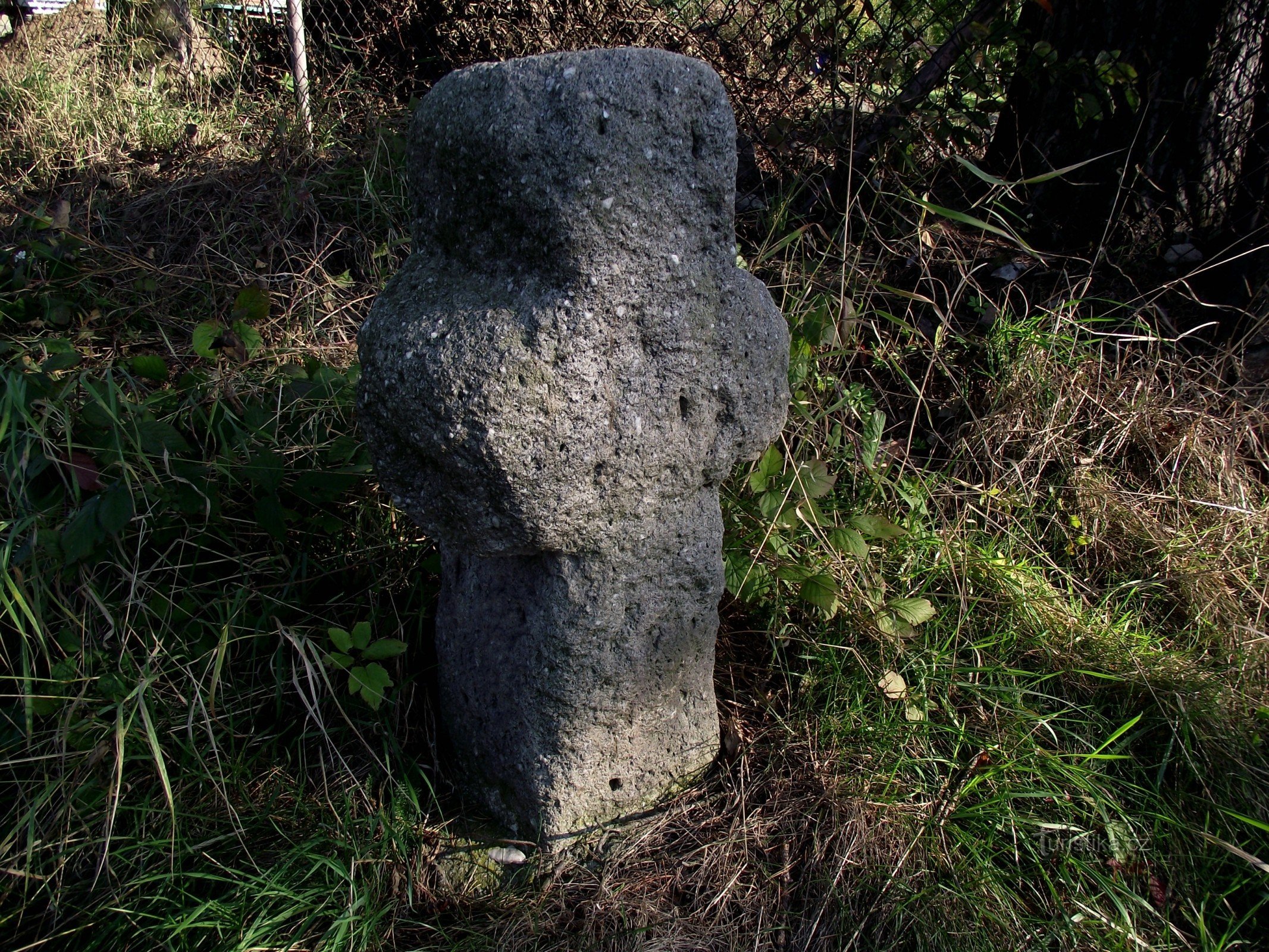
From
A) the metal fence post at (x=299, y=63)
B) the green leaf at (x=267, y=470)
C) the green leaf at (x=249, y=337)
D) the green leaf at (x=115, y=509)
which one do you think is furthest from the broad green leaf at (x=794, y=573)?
the metal fence post at (x=299, y=63)

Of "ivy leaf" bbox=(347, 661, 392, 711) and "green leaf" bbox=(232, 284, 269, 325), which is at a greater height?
"green leaf" bbox=(232, 284, 269, 325)

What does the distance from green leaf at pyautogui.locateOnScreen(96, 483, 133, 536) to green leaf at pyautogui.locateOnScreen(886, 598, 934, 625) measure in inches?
60.3

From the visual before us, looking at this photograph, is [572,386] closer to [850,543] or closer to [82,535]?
[850,543]

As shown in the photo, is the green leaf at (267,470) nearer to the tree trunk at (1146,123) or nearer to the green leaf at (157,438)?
the green leaf at (157,438)

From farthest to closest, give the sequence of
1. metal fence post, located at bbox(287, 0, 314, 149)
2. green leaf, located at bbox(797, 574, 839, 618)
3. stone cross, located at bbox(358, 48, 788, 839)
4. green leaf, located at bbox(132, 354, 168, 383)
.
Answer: metal fence post, located at bbox(287, 0, 314, 149), green leaf, located at bbox(132, 354, 168, 383), green leaf, located at bbox(797, 574, 839, 618), stone cross, located at bbox(358, 48, 788, 839)

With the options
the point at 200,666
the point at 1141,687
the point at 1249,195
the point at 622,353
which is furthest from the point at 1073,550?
the point at 200,666

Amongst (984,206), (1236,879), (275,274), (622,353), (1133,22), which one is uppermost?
(1133,22)

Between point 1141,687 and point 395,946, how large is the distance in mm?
1559

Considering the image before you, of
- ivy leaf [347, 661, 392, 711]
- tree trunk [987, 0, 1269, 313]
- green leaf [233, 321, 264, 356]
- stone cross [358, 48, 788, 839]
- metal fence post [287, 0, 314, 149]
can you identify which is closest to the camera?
stone cross [358, 48, 788, 839]

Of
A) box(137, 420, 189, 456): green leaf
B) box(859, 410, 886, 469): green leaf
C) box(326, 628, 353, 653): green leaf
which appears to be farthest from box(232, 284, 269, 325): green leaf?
box(859, 410, 886, 469): green leaf

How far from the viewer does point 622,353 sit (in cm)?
123

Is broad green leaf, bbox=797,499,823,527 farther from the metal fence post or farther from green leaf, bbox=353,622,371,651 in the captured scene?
the metal fence post

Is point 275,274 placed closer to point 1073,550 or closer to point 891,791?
point 891,791

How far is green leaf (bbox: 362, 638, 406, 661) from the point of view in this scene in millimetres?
1532
